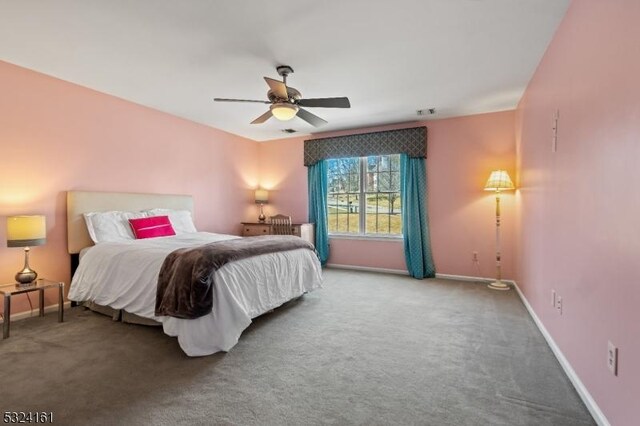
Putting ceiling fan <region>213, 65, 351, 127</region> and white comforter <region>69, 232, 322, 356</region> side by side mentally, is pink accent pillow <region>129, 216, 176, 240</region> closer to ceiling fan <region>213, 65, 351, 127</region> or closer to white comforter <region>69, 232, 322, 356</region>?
white comforter <region>69, 232, 322, 356</region>

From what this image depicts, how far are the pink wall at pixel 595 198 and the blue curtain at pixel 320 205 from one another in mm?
3481

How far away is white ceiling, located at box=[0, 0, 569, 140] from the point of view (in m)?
2.26

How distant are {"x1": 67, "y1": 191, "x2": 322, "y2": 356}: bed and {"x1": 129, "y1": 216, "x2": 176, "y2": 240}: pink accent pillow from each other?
260 millimetres

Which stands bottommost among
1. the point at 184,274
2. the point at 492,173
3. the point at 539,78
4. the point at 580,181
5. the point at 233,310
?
the point at 233,310

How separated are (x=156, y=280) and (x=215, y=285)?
631 millimetres

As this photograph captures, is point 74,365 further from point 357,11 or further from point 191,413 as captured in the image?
point 357,11

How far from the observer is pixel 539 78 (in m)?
3.03

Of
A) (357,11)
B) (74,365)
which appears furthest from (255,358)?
(357,11)

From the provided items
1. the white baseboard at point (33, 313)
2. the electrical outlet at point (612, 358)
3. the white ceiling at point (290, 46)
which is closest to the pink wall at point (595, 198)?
the electrical outlet at point (612, 358)

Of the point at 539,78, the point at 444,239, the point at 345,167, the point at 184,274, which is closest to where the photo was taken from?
the point at 184,274

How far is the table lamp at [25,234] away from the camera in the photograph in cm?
279

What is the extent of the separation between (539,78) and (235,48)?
115 inches

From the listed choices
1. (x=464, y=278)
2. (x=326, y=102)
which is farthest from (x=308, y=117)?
(x=464, y=278)

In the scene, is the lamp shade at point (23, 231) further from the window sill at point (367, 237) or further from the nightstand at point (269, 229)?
the window sill at point (367, 237)
